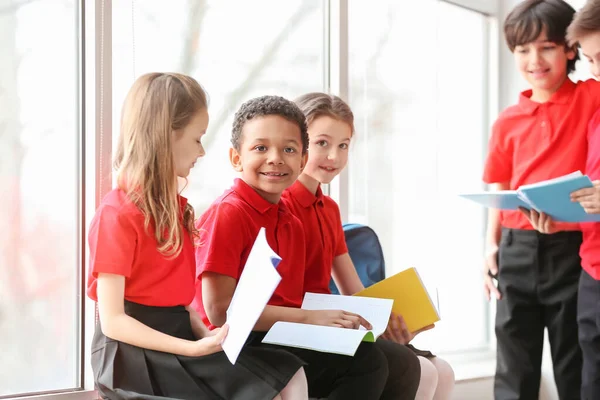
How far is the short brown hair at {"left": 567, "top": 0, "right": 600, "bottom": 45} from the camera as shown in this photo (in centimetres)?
210

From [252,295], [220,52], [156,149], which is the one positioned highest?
[220,52]

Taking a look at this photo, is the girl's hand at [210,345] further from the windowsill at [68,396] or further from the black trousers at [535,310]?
the black trousers at [535,310]

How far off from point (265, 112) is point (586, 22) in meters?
0.96

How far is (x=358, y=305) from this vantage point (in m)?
1.77

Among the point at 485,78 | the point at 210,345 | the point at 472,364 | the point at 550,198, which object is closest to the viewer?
the point at 210,345

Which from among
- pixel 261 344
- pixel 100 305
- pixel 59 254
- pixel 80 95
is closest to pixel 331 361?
pixel 261 344

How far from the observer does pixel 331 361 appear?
1.70 meters

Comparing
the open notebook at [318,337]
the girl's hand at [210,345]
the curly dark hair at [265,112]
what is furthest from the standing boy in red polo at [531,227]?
the girl's hand at [210,345]

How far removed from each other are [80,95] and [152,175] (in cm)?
49

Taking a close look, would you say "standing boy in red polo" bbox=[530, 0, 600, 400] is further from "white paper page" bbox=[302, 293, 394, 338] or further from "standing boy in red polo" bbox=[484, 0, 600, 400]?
"white paper page" bbox=[302, 293, 394, 338]

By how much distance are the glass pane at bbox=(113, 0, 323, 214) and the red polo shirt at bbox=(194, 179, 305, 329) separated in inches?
15.3

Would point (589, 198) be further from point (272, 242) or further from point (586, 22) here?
point (272, 242)

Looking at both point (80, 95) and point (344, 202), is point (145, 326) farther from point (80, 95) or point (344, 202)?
point (344, 202)

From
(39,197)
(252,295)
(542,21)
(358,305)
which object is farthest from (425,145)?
(252,295)
